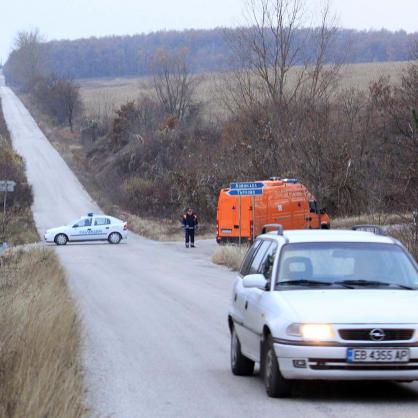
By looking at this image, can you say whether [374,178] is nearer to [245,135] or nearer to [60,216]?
[245,135]

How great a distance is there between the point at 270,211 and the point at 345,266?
2708 centimetres

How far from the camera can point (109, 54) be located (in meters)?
197

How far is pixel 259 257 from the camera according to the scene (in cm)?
1074

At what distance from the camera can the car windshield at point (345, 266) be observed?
948 centimetres

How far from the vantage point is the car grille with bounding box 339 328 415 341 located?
27.8 ft

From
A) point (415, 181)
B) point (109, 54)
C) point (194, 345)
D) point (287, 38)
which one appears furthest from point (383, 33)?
point (194, 345)

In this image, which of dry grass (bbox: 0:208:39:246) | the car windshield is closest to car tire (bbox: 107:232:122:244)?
dry grass (bbox: 0:208:39:246)

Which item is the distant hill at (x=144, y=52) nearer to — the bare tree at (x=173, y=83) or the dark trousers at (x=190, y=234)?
the bare tree at (x=173, y=83)

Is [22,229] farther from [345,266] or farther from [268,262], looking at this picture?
[345,266]

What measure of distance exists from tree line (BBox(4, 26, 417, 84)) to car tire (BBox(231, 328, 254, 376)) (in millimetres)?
131765

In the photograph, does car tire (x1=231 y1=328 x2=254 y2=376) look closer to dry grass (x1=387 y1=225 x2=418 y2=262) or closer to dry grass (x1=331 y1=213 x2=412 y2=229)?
dry grass (x1=387 y1=225 x2=418 y2=262)

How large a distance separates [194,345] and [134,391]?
3.55 metres

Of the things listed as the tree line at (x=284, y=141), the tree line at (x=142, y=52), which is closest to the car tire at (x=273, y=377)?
the tree line at (x=284, y=141)

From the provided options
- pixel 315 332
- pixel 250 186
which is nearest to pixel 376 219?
pixel 250 186
